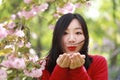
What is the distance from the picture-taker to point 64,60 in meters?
2.72

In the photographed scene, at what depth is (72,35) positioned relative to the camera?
292 centimetres

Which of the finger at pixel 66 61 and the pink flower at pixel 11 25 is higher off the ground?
the pink flower at pixel 11 25

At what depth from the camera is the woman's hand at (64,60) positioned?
2703 millimetres

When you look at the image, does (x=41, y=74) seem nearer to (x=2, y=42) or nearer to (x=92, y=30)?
(x=2, y=42)

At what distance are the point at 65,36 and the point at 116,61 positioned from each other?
18.2 feet

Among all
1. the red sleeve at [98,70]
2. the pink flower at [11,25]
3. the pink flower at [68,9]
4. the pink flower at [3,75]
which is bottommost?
the red sleeve at [98,70]

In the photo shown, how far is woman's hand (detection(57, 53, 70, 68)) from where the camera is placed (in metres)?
2.70

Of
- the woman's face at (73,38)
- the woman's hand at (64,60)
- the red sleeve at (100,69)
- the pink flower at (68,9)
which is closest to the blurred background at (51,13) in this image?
the pink flower at (68,9)

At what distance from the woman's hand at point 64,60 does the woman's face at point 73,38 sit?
17 centimetres

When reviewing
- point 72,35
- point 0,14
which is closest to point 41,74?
point 72,35

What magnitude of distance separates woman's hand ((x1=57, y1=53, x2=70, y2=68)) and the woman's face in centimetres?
17

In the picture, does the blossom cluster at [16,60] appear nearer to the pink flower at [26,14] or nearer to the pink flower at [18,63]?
the pink flower at [18,63]

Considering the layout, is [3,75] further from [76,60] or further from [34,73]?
[76,60]

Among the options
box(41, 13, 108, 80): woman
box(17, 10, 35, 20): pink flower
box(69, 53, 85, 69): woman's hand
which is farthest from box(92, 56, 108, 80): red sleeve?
box(17, 10, 35, 20): pink flower
